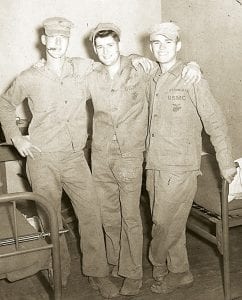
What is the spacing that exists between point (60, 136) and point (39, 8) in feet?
7.71

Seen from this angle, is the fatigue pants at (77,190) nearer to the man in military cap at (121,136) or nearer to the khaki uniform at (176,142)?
the man in military cap at (121,136)

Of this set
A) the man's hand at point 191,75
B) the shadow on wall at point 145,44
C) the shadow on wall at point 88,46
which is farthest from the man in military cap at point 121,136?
the shadow on wall at point 145,44

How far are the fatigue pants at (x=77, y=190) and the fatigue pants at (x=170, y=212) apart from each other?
0.40m

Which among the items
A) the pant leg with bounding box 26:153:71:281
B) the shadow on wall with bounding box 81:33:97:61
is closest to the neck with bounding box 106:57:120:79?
the pant leg with bounding box 26:153:71:281

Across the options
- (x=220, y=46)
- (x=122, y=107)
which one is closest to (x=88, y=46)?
(x=220, y=46)

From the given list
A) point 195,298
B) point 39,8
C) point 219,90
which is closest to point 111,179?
point 195,298

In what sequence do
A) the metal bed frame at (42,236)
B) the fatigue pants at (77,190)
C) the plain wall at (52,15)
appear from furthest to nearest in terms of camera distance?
the plain wall at (52,15), the fatigue pants at (77,190), the metal bed frame at (42,236)

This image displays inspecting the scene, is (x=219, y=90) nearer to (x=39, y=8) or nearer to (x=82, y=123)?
(x=82, y=123)

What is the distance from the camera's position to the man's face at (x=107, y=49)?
296 centimetres

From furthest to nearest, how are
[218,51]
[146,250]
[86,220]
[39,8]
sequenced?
[39,8] < [218,51] < [146,250] < [86,220]

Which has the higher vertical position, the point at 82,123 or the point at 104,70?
the point at 104,70

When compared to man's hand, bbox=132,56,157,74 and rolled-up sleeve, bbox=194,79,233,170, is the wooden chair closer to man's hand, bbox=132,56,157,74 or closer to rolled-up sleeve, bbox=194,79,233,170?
rolled-up sleeve, bbox=194,79,233,170

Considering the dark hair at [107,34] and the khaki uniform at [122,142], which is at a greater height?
the dark hair at [107,34]

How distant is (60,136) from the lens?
3146 mm
